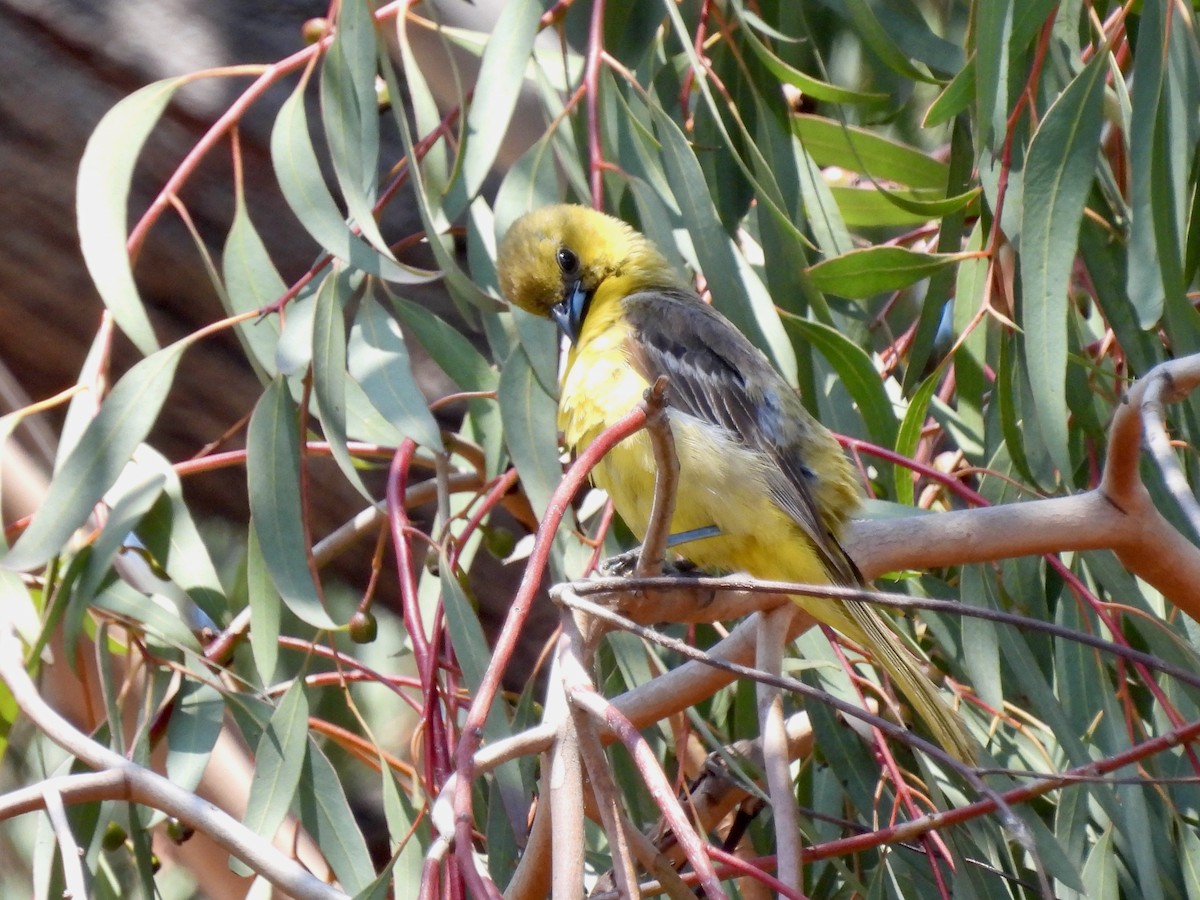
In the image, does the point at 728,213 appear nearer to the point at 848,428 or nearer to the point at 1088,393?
the point at 848,428

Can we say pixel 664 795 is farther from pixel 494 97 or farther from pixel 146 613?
pixel 494 97

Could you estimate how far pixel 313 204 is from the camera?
207cm

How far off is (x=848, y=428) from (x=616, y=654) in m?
0.59

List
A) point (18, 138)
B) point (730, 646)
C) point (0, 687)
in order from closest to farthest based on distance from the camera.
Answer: point (730, 646), point (0, 687), point (18, 138)

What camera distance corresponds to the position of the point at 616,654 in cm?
212

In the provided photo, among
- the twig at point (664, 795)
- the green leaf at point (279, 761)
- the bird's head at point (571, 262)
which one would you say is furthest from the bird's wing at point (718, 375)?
the twig at point (664, 795)

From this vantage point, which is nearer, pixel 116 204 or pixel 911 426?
pixel 911 426

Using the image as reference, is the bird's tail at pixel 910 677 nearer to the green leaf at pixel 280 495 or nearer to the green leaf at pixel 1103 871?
the green leaf at pixel 1103 871

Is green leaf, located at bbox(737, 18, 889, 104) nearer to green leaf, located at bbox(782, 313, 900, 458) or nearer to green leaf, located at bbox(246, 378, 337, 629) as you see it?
green leaf, located at bbox(782, 313, 900, 458)

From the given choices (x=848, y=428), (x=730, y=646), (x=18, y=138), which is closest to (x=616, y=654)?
(x=730, y=646)

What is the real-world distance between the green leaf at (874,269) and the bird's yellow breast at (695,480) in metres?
0.29

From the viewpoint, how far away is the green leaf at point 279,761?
1.95 metres

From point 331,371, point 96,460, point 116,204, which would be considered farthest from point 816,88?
point 96,460

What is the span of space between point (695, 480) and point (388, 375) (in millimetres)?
482
